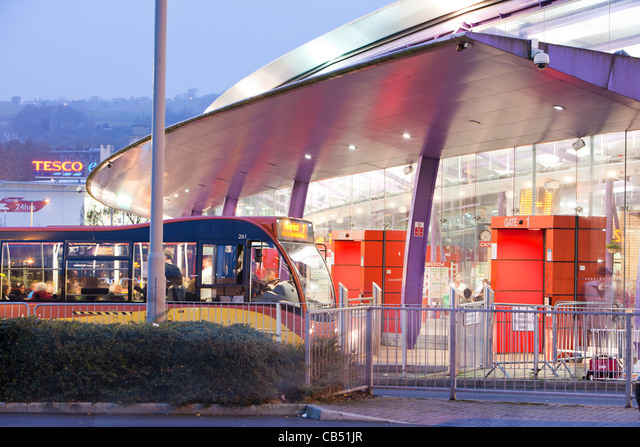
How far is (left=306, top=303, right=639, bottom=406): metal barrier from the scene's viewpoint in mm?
10898

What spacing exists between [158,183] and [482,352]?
5.89 m

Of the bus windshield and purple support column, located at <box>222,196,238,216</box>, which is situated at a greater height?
purple support column, located at <box>222,196,238,216</box>

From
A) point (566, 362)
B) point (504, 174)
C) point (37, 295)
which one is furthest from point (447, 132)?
point (37, 295)

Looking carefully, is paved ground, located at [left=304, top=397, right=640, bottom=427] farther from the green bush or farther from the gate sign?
the gate sign

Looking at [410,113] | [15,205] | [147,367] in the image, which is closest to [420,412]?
[147,367]

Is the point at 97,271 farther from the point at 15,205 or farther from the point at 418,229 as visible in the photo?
the point at 15,205

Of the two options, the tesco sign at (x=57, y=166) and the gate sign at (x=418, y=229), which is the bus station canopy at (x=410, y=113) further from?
the tesco sign at (x=57, y=166)

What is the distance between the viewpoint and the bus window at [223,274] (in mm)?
16234

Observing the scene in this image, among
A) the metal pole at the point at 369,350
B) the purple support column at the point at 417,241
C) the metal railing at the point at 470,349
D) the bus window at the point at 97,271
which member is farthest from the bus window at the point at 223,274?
the purple support column at the point at 417,241

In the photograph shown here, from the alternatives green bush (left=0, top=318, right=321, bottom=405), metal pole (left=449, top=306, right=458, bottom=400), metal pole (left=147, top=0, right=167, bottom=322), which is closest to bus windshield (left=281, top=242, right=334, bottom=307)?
metal pole (left=449, top=306, right=458, bottom=400)

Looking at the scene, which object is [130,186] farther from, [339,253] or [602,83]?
[602,83]

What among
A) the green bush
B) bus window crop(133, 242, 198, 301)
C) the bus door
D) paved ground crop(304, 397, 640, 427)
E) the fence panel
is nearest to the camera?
paved ground crop(304, 397, 640, 427)

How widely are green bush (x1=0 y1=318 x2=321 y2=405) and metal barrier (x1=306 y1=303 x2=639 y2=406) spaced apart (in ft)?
2.50

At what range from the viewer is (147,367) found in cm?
982
